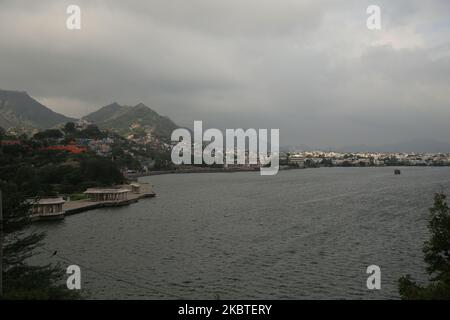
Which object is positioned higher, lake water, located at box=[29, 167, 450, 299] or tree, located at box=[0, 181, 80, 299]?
tree, located at box=[0, 181, 80, 299]

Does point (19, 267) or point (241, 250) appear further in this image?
point (241, 250)

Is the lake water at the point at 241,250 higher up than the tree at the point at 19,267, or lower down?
lower down

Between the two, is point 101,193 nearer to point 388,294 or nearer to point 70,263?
point 70,263

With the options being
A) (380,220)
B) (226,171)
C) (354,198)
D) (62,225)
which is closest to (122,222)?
(62,225)

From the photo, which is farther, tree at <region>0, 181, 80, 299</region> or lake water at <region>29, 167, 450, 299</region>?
lake water at <region>29, 167, 450, 299</region>

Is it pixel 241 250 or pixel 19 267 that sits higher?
pixel 19 267

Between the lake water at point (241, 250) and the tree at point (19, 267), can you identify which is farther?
the lake water at point (241, 250)
